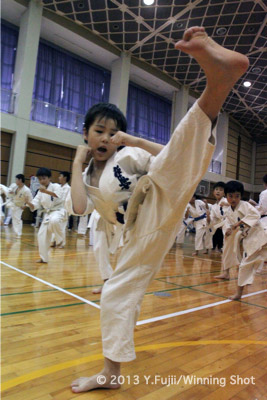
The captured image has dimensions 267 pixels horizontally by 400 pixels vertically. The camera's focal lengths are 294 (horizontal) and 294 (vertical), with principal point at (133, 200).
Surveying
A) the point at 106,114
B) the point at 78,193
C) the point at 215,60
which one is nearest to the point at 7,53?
the point at 106,114

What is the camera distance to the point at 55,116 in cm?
931

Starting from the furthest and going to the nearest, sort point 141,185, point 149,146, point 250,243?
point 250,243 → point 149,146 → point 141,185

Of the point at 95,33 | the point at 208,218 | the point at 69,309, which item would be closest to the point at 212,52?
the point at 69,309

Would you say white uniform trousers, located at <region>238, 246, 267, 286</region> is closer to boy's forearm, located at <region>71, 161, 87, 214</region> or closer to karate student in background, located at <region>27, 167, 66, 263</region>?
boy's forearm, located at <region>71, 161, 87, 214</region>

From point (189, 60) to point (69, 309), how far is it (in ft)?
33.9

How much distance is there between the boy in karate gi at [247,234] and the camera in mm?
2887

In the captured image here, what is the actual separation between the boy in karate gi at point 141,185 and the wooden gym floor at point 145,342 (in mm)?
161

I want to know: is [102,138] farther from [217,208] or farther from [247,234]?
[217,208]

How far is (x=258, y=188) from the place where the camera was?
17.1 m

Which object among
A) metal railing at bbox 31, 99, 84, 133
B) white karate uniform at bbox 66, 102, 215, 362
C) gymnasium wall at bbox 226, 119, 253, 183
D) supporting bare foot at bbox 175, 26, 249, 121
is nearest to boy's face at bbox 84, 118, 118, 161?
white karate uniform at bbox 66, 102, 215, 362

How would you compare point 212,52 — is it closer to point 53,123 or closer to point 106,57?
point 53,123

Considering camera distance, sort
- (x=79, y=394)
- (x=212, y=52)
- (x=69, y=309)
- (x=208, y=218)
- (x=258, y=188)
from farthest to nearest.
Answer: (x=258, y=188), (x=208, y=218), (x=69, y=309), (x=79, y=394), (x=212, y=52)

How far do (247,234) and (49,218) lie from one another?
2.49 metres

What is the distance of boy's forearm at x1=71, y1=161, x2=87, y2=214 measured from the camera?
1.35 m
